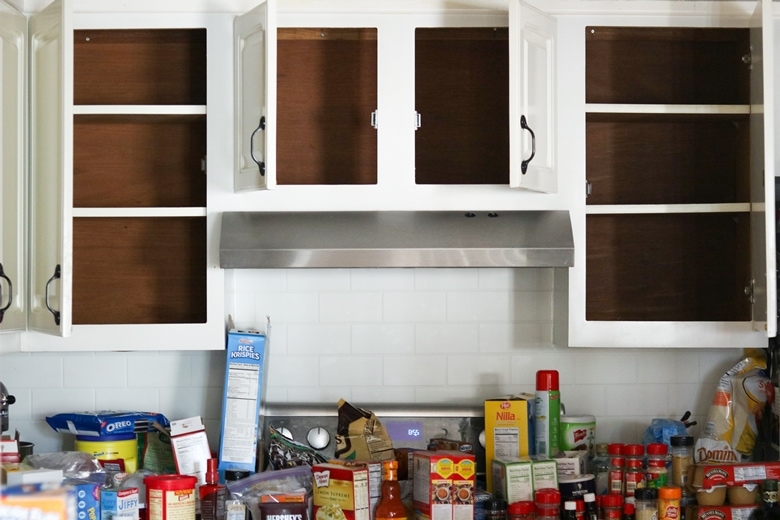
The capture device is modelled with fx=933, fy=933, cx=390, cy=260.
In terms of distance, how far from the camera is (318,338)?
10.1ft

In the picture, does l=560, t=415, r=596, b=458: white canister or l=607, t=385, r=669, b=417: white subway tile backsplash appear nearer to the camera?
l=560, t=415, r=596, b=458: white canister

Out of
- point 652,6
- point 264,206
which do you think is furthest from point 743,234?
point 264,206

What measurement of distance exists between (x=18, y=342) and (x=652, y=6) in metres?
2.14

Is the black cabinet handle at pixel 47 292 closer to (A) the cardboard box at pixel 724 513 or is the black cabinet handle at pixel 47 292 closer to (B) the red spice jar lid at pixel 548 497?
(B) the red spice jar lid at pixel 548 497

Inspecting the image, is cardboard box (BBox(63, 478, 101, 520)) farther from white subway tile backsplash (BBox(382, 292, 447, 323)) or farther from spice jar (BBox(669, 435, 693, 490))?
spice jar (BBox(669, 435, 693, 490))

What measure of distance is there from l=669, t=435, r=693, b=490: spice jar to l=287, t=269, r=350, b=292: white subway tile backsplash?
1130 mm

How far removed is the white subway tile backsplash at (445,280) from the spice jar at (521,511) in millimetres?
815

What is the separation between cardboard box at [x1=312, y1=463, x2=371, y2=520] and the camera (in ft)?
8.16

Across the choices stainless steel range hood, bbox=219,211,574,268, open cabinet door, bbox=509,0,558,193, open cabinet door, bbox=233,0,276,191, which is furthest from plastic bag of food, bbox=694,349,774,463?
open cabinet door, bbox=233,0,276,191

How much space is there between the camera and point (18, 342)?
9.01ft

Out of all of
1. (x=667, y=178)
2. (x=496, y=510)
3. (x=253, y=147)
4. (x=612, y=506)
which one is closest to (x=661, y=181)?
(x=667, y=178)

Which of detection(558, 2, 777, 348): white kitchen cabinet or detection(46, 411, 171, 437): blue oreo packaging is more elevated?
detection(558, 2, 777, 348): white kitchen cabinet

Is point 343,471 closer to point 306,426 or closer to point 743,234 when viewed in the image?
point 306,426

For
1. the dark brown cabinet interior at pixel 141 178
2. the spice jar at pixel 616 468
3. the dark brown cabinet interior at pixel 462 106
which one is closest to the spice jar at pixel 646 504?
the spice jar at pixel 616 468
